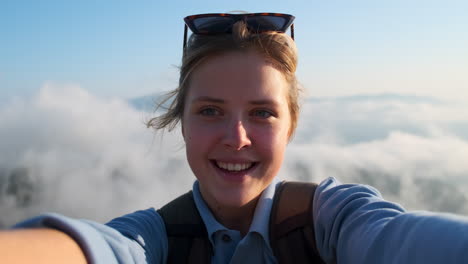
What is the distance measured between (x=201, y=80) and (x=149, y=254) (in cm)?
160

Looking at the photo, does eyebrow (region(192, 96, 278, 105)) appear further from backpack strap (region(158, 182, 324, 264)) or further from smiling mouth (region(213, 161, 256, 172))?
backpack strap (region(158, 182, 324, 264))

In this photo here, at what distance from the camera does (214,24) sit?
11.5ft

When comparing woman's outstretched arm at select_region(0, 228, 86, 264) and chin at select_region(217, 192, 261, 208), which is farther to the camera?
chin at select_region(217, 192, 261, 208)

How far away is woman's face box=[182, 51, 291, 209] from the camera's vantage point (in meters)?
3.03

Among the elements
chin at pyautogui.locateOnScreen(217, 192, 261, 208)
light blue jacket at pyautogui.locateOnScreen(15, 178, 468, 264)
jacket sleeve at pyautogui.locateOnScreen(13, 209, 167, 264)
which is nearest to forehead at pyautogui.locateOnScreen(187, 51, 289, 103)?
chin at pyautogui.locateOnScreen(217, 192, 261, 208)

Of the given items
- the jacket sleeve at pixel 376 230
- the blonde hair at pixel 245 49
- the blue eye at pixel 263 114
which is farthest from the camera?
the blonde hair at pixel 245 49

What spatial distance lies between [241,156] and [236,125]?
316 mm

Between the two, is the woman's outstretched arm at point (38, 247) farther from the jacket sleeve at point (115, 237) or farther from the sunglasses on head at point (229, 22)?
the sunglasses on head at point (229, 22)

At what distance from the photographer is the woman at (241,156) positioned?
254cm

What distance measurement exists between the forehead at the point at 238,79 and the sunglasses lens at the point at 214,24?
0.40 meters

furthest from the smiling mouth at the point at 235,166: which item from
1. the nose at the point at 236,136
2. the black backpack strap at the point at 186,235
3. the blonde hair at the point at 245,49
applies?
the blonde hair at the point at 245,49

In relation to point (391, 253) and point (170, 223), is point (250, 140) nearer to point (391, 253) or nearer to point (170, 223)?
point (170, 223)

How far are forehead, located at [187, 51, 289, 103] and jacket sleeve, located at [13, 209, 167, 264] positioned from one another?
4.17ft

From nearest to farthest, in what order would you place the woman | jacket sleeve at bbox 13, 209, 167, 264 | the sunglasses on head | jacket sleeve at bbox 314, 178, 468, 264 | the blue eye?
1. jacket sleeve at bbox 314, 178, 468, 264
2. jacket sleeve at bbox 13, 209, 167, 264
3. the woman
4. the blue eye
5. the sunglasses on head
